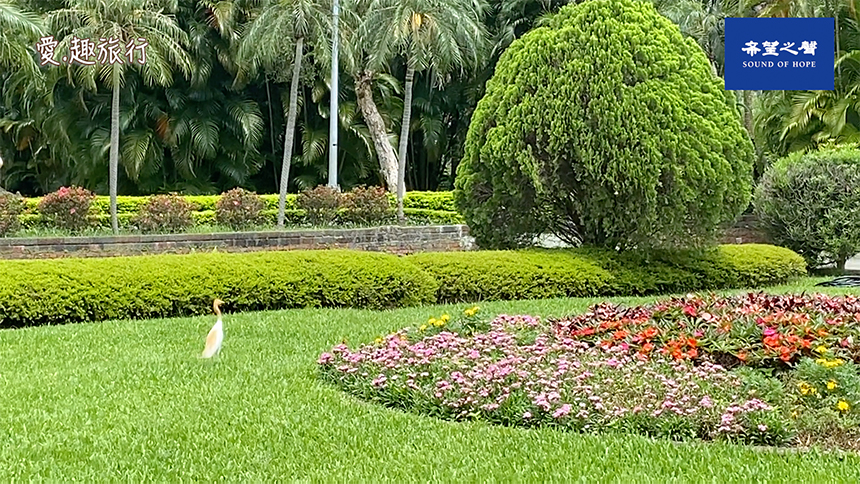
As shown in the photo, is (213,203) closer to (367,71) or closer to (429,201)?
(429,201)

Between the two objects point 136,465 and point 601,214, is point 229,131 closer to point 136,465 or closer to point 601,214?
point 601,214

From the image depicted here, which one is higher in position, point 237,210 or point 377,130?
point 377,130

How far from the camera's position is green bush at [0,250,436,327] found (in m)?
7.81

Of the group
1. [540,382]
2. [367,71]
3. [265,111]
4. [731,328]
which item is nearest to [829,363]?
[731,328]

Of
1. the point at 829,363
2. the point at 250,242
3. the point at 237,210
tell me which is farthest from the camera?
the point at 237,210

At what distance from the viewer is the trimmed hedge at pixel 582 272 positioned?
9.35 metres

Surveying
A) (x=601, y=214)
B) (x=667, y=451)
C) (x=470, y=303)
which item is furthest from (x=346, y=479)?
(x=601, y=214)

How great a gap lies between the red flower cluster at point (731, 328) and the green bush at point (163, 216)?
9.52m

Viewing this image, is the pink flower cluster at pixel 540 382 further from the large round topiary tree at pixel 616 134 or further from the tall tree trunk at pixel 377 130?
the tall tree trunk at pixel 377 130

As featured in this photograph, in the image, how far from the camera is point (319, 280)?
341 inches

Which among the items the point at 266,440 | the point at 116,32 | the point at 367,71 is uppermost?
the point at 367,71

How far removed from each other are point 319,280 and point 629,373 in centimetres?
441

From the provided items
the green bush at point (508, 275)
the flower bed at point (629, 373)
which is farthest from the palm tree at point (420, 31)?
the flower bed at point (629, 373)

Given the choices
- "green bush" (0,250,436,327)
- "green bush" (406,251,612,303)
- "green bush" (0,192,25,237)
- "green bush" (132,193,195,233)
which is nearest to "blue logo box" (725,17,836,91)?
"green bush" (406,251,612,303)
